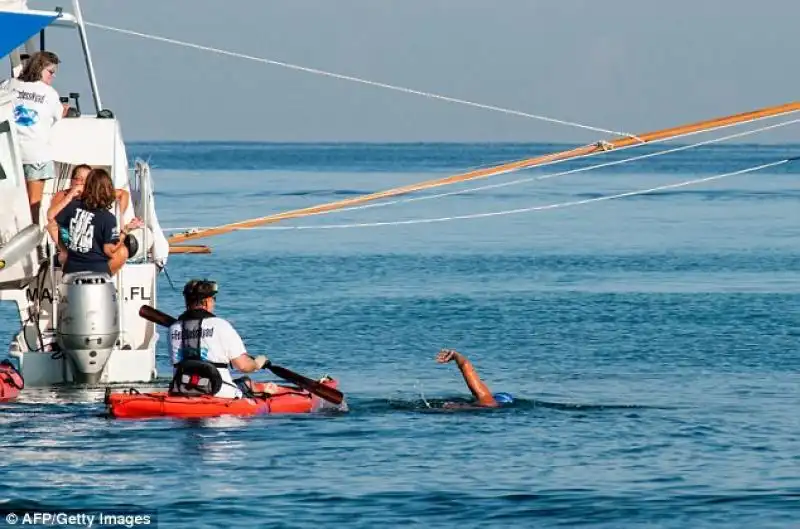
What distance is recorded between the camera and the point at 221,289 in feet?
116

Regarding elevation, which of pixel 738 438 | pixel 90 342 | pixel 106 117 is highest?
pixel 106 117

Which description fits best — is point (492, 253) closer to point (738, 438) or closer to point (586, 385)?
point (586, 385)

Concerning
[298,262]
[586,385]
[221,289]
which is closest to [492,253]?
[298,262]

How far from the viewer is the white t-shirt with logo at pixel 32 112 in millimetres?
19062

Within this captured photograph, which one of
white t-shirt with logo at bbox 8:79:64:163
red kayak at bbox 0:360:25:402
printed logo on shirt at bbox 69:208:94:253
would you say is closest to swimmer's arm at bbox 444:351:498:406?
printed logo on shirt at bbox 69:208:94:253

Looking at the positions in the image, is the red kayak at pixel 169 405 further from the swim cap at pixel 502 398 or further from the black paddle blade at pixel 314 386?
the swim cap at pixel 502 398

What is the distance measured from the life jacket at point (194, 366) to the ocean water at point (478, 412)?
338mm

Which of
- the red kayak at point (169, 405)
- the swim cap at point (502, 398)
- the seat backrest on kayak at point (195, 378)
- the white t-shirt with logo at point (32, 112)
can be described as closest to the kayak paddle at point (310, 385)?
the red kayak at point (169, 405)

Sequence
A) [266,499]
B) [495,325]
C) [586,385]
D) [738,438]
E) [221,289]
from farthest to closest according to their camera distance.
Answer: [221,289] → [495,325] → [586,385] → [738,438] → [266,499]

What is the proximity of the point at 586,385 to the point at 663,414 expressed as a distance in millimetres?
2528

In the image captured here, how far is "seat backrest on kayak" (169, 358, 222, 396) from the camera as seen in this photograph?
1709 cm

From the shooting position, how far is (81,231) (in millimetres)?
18797

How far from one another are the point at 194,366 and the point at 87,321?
2018 millimetres

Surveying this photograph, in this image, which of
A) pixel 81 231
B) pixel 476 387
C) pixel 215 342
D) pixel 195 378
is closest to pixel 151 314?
pixel 81 231
